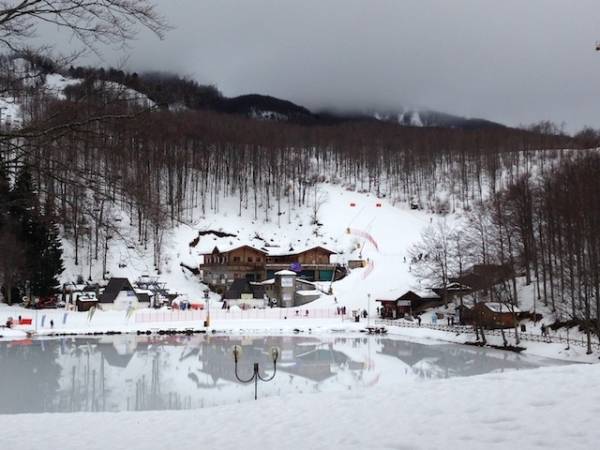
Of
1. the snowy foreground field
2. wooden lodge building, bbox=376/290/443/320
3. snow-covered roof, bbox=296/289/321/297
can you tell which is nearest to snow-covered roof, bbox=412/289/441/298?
wooden lodge building, bbox=376/290/443/320

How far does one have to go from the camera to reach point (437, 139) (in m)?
116

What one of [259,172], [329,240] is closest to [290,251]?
[329,240]

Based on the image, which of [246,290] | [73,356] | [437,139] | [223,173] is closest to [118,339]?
[73,356]

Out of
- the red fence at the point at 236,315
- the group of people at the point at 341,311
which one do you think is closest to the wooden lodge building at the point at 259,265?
the red fence at the point at 236,315

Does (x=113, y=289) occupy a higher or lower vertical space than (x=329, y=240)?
lower

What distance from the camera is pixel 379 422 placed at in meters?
8.46

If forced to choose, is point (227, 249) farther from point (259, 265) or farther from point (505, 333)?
point (505, 333)

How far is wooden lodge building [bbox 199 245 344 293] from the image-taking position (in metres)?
64.8

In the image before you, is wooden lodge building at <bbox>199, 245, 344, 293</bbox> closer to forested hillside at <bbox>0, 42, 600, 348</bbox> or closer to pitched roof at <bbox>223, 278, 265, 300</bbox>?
pitched roof at <bbox>223, 278, 265, 300</bbox>

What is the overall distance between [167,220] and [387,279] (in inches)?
2189

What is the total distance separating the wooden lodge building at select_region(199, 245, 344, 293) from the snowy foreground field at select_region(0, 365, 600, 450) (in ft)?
177

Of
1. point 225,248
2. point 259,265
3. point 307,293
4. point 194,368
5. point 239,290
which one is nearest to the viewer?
point 194,368

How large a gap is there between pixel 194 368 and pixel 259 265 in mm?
43853

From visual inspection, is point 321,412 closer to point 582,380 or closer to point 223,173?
point 582,380
